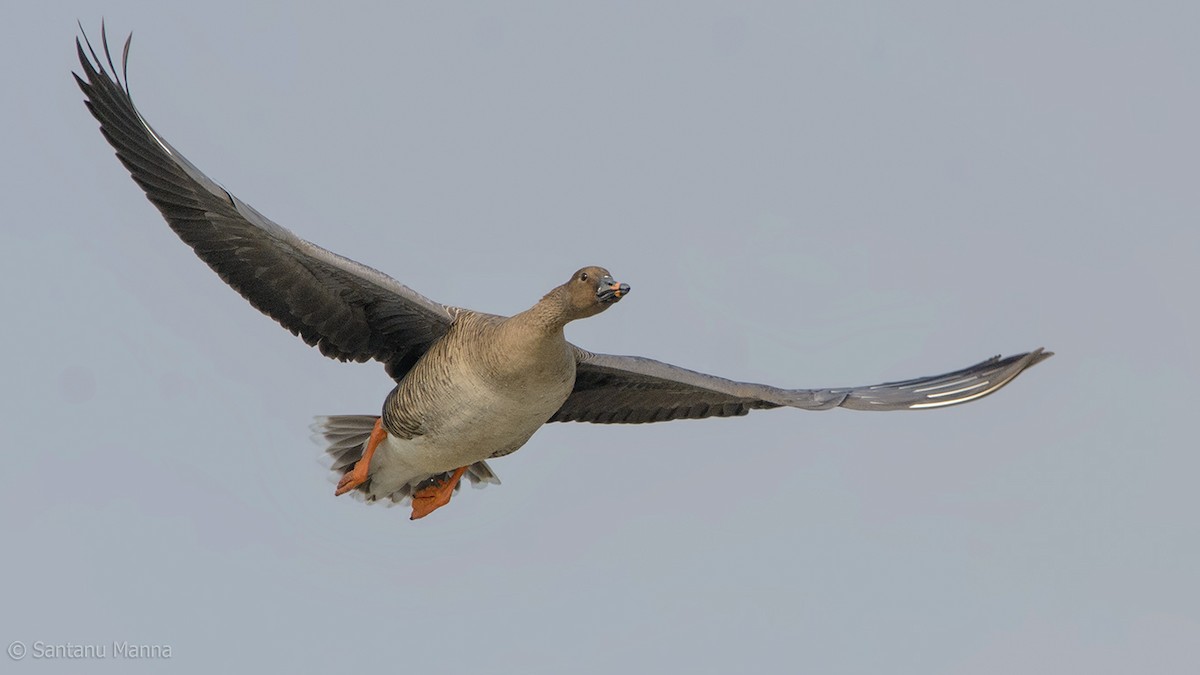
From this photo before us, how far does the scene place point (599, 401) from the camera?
16.5m

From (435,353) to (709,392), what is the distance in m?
2.83

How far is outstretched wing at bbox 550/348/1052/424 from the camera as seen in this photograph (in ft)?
49.4

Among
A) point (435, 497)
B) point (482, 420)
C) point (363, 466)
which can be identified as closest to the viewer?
point (482, 420)

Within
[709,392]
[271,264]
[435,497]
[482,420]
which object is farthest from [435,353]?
[709,392]

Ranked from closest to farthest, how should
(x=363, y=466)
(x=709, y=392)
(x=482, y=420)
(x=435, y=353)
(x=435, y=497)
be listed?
(x=482, y=420) → (x=435, y=353) → (x=363, y=466) → (x=709, y=392) → (x=435, y=497)

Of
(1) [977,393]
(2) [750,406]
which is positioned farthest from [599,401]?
(1) [977,393]

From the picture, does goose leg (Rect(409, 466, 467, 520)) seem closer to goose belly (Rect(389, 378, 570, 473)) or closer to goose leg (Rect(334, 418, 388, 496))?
goose leg (Rect(334, 418, 388, 496))

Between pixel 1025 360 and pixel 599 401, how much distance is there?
4154 mm

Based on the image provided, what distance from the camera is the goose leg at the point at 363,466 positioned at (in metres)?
16.0

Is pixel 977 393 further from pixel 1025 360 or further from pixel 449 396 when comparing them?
pixel 449 396

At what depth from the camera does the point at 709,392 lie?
1625 centimetres

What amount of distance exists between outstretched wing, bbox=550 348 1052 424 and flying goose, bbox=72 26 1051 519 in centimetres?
2

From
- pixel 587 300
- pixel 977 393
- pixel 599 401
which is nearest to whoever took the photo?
pixel 587 300

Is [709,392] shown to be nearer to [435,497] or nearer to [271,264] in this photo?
[435,497]
